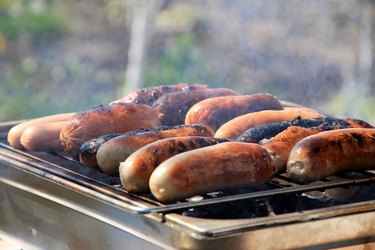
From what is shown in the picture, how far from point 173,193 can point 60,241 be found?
41.2 inches

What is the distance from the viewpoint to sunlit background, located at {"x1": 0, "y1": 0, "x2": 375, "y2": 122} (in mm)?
15023

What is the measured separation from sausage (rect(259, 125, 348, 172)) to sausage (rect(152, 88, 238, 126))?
0.86 metres

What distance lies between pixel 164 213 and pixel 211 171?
0.33m

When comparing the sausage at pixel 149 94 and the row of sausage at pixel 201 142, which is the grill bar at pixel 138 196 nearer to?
the row of sausage at pixel 201 142

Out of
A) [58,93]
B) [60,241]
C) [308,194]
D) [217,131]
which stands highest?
[217,131]

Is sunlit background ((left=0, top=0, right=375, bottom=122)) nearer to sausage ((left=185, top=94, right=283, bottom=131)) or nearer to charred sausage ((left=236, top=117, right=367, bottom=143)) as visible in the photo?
sausage ((left=185, top=94, right=283, bottom=131))

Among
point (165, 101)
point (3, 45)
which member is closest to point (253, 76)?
point (3, 45)

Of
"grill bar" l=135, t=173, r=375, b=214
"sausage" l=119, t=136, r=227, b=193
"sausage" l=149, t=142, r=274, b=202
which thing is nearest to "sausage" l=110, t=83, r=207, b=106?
"sausage" l=119, t=136, r=227, b=193

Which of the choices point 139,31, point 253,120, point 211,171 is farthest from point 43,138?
point 139,31

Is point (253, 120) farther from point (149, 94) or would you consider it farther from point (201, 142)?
point (149, 94)

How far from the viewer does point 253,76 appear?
15.7 m

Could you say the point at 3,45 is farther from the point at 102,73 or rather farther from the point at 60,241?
the point at 60,241

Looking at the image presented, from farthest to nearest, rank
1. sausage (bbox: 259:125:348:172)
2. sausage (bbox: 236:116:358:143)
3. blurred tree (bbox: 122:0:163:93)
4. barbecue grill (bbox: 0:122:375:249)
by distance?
1. blurred tree (bbox: 122:0:163:93)
2. sausage (bbox: 236:116:358:143)
3. sausage (bbox: 259:125:348:172)
4. barbecue grill (bbox: 0:122:375:249)

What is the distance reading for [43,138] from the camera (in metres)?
4.26
